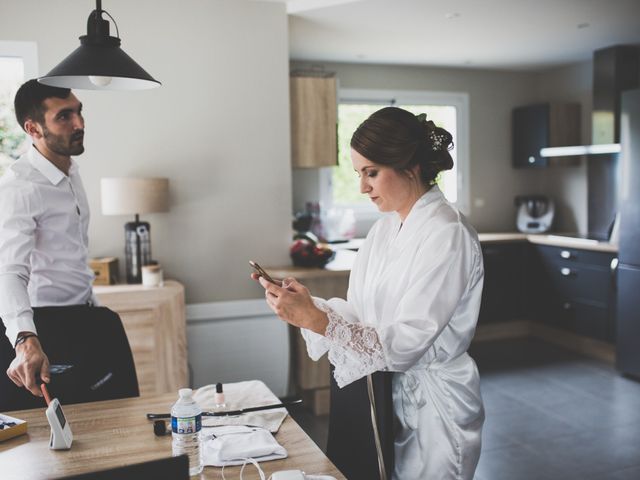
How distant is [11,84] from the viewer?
3713mm

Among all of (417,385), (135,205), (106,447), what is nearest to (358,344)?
(417,385)

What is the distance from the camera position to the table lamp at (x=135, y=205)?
11.5ft

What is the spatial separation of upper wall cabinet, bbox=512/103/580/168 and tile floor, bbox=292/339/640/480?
1.92 meters

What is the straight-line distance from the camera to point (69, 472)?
1.45m

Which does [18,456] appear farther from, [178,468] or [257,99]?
[257,99]

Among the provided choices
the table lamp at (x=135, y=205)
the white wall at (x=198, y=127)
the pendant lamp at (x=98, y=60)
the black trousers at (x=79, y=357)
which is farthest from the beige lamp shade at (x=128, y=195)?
the pendant lamp at (x=98, y=60)

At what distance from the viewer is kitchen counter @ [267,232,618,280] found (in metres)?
3.88

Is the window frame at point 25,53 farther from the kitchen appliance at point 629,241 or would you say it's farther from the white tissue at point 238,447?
the kitchen appliance at point 629,241

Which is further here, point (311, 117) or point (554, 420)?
point (311, 117)

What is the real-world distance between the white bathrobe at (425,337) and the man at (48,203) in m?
1.02

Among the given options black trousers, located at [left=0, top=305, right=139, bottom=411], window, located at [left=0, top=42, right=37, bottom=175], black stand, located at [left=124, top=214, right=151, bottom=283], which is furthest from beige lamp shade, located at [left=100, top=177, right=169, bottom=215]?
black trousers, located at [left=0, top=305, right=139, bottom=411]

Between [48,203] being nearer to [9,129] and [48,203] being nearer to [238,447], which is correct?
[238,447]

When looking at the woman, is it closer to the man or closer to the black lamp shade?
the black lamp shade

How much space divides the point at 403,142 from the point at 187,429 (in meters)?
0.91
